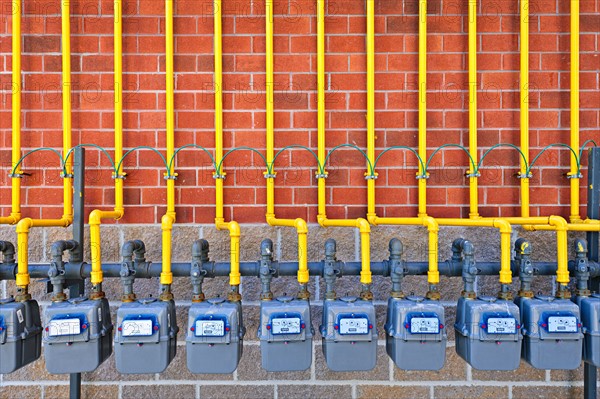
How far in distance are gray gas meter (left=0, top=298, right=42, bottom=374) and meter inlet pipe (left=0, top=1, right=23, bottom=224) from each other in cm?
52

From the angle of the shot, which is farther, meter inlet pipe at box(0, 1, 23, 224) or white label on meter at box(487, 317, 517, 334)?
meter inlet pipe at box(0, 1, 23, 224)

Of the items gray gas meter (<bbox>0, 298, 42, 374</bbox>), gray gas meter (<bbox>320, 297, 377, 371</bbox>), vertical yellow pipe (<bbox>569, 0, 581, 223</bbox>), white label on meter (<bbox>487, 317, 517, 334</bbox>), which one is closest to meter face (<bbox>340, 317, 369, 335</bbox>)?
gray gas meter (<bbox>320, 297, 377, 371</bbox>)

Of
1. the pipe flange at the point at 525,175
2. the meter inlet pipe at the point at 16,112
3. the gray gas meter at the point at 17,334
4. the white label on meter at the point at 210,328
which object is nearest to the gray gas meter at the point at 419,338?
the white label on meter at the point at 210,328

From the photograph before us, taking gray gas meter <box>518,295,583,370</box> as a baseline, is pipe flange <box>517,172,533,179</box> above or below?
above

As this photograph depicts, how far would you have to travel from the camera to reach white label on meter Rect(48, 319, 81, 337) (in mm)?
1651

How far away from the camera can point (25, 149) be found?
211 cm

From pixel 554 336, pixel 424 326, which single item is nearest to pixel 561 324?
pixel 554 336

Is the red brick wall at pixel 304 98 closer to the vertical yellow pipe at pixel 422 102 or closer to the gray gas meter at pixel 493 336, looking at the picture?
the vertical yellow pipe at pixel 422 102

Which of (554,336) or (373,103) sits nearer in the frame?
(554,336)

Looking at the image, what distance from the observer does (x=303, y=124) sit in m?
2.13

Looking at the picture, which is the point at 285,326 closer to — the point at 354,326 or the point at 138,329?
the point at 354,326

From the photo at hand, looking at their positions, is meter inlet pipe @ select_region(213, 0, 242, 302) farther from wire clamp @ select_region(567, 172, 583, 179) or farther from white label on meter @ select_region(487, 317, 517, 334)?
wire clamp @ select_region(567, 172, 583, 179)

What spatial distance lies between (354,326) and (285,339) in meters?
0.30

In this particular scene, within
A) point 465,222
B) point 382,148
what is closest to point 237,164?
point 382,148
